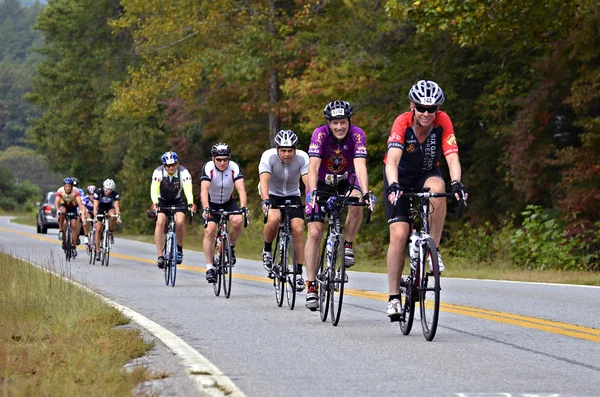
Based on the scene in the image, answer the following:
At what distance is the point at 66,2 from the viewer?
59062 mm

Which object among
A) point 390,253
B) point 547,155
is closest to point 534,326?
point 390,253

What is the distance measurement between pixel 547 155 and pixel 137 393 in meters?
19.7

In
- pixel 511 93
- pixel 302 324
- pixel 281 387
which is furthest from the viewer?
pixel 511 93

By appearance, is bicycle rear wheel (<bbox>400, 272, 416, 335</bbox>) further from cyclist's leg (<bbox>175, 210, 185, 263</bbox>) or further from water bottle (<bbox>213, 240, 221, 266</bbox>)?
cyclist's leg (<bbox>175, 210, 185, 263</bbox>)

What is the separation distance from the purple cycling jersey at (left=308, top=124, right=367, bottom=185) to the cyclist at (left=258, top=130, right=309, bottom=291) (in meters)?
1.43

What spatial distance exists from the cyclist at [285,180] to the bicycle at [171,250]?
13.5ft

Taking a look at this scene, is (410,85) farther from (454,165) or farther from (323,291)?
(454,165)

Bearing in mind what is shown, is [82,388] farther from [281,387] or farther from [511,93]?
[511,93]

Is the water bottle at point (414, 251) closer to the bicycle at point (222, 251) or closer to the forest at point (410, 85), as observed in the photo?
the bicycle at point (222, 251)

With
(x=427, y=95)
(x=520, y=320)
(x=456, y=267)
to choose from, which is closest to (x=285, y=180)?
(x=520, y=320)

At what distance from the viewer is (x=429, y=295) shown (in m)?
9.97

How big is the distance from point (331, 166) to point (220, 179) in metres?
4.17

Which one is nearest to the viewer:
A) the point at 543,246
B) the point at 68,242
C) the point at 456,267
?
the point at 456,267

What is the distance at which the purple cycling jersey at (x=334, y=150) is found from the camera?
11.7 metres
